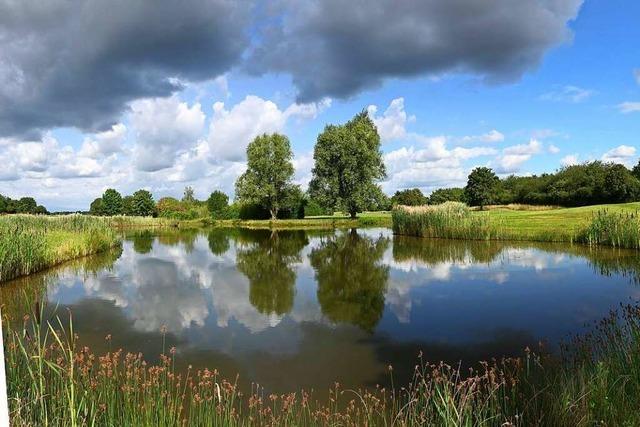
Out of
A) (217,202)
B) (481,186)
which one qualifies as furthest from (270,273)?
(481,186)

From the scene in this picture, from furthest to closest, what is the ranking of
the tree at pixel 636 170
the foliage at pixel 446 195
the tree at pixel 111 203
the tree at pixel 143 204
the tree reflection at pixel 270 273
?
the tree at pixel 111 203 < the tree at pixel 143 204 < the foliage at pixel 446 195 < the tree at pixel 636 170 < the tree reflection at pixel 270 273

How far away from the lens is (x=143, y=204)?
82.9 m

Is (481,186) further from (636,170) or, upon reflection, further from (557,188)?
(636,170)

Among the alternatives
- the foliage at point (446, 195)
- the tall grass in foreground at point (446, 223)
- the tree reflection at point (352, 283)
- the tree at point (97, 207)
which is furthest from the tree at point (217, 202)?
the tree reflection at point (352, 283)

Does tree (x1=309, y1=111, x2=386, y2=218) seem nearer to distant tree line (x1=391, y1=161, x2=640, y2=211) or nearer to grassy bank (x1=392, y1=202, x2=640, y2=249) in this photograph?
grassy bank (x1=392, y1=202, x2=640, y2=249)

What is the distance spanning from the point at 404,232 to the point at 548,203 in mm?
32259

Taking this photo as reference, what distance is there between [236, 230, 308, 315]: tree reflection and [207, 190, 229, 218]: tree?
4020cm

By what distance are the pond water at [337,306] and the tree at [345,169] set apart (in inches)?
1057

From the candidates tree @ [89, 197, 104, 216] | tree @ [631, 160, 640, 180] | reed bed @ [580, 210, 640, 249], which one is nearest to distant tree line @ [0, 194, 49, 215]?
tree @ [89, 197, 104, 216]

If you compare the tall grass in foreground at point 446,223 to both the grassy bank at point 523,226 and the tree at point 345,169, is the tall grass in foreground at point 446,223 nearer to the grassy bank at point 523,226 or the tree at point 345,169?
the grassy bank at point 523,226

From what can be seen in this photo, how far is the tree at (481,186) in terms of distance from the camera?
64.5 m

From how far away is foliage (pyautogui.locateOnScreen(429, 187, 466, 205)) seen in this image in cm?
7979

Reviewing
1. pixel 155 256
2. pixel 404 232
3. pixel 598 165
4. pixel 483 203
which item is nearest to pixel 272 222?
pixel 404 232

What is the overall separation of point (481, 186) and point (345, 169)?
27.6 m
